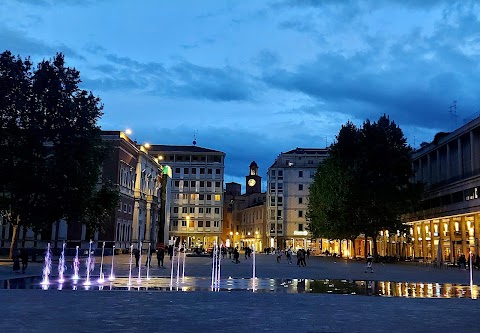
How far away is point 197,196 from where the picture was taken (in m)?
133

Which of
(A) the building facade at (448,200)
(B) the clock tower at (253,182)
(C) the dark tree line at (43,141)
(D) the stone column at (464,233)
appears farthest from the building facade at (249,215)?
(C) the dark tree line at (43,141)

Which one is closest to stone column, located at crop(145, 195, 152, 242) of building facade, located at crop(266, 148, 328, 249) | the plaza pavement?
building facade, located at crop(266, 148, 328, 249)

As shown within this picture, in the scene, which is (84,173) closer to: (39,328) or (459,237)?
(39,328)

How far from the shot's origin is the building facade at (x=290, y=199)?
128 metres

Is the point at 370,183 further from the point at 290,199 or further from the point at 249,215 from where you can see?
the point at 249,215

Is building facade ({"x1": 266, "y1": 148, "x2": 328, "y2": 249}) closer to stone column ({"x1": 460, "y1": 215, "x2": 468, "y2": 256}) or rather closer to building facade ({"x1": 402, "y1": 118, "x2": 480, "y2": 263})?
building facade ({"x1": 402, "y1": 118, "x2": 480, "y2": 263})

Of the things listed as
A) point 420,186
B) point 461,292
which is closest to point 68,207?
point 461,292

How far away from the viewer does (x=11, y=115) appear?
4334cm

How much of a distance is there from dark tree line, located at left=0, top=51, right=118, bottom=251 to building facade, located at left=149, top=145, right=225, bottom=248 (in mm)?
87014

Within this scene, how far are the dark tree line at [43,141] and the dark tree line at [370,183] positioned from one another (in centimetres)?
3150

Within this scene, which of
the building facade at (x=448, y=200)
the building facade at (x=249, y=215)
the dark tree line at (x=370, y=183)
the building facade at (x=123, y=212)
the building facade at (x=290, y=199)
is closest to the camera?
the building facade at (x=448, y=200)

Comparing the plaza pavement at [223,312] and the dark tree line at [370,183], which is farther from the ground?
the dark tree line at [370,183]

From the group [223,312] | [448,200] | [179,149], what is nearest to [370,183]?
[448,200]

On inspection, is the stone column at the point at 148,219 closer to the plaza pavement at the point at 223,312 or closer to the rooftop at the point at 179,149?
the rooftop at the point at 179,149
